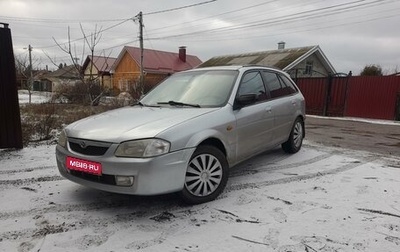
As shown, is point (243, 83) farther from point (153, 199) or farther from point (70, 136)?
point (70, 136)

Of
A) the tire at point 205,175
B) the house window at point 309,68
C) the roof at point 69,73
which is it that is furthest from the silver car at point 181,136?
the house window at point 309,68

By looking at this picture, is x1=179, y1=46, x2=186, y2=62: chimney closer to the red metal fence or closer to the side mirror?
the red metal fence

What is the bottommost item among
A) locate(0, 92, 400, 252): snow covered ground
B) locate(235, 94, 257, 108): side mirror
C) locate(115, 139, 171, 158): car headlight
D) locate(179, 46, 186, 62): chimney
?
locate(0, 92, 400, 252): snow covered ground

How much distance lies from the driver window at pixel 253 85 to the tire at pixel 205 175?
40.5 inches

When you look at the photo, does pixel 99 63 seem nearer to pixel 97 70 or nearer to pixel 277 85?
pixel 97 70

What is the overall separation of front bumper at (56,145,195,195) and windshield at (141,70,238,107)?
106 centimetres

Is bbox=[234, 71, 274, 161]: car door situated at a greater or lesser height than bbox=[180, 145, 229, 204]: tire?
greater

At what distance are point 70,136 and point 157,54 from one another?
34068 millimetres

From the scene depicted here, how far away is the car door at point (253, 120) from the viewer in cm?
421

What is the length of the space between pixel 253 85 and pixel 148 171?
2325 millimetres

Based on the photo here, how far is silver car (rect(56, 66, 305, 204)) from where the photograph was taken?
3135 mm

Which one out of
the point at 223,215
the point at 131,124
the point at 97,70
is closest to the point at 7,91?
the point at 131,124

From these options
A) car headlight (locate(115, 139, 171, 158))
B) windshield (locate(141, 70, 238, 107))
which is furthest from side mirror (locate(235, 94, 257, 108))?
car headlight (locate(115, 139, 171, 158))

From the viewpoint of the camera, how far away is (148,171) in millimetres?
3072
